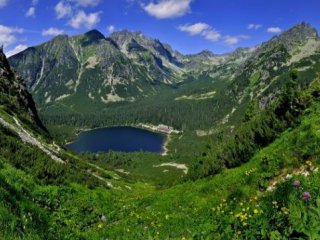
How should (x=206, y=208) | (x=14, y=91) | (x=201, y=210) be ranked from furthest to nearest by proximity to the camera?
(x=14, y=91), (x=206, y=208), (x=201, y=210)

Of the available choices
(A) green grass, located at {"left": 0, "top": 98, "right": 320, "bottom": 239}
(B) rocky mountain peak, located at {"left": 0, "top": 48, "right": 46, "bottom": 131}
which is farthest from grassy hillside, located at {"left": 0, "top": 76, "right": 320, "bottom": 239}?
(B) rocky mountain peak, located at {"left": 0, "top": 48, "right": 46, "bottom": 131}

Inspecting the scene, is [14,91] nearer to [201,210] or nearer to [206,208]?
[206,208]

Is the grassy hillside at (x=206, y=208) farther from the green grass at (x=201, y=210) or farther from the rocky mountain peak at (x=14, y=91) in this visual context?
the rocky mountain peak at (x=14, y=91)

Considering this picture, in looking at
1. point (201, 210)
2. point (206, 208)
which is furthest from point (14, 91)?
point (201, 210)

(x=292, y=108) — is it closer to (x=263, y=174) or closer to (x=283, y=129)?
(x=283, y=129)

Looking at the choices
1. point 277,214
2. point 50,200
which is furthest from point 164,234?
point 50,200

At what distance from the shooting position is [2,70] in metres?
145

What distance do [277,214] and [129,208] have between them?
712 inches

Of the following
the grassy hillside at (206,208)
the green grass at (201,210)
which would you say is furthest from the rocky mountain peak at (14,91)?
the green grass at (201,210)

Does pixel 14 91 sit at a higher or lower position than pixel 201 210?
higher

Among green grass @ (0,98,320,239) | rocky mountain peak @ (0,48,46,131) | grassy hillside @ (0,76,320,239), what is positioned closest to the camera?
grassy hillside @ (0,76,320,239)

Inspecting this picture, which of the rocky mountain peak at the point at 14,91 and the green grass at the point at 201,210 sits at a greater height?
the rocky mountain peak at the point at 14,91

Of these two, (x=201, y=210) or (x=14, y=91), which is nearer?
(x=201, y=210)

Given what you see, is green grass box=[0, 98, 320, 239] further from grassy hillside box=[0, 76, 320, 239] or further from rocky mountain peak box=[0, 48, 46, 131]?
rocky mountain peak box=[0, 48, 46, 131]
